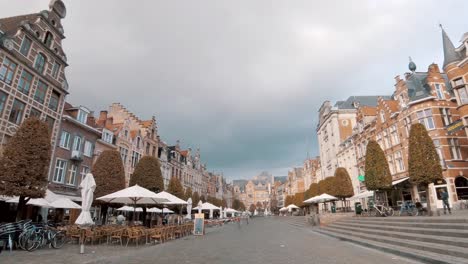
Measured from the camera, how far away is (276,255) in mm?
10797

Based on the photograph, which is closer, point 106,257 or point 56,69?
point 106,257

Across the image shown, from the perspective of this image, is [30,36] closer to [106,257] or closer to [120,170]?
[120,170]

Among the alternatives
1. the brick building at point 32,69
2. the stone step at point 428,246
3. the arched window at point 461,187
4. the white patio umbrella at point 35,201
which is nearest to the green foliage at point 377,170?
the arched window at point 461,187

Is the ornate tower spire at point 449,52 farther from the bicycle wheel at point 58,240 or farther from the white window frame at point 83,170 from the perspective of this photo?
the white window frame at point 83,170

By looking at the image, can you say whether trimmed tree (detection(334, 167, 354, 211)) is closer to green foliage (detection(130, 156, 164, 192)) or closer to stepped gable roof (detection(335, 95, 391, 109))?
green foliage (detection(130, 156, 164, 192))

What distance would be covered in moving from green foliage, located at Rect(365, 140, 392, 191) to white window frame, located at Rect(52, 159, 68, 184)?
29.2 metres

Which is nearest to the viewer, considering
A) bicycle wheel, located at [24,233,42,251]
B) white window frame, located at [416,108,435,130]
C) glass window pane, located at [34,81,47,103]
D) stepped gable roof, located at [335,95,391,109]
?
bicycle wheel, located at [24,233,42,251]

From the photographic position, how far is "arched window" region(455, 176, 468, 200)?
24.1m

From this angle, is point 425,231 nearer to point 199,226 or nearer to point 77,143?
point 199,226

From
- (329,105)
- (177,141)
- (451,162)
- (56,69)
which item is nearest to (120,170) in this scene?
(56,69)

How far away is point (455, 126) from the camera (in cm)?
2327

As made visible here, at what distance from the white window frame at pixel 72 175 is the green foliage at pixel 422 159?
3050cm

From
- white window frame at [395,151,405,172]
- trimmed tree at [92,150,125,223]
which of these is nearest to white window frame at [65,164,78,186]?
trimmed tree at [92,150,125,223]

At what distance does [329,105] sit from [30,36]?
164 feet
